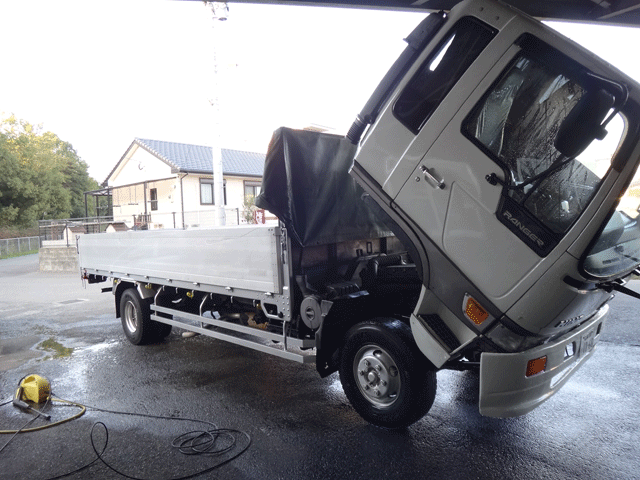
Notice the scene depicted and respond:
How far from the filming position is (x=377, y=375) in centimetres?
387

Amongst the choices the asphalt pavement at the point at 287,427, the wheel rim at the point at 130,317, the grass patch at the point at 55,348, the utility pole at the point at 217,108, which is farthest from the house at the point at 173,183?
the asphalt pavement at the point at 287,427

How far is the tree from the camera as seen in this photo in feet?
115

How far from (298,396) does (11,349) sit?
5557mm

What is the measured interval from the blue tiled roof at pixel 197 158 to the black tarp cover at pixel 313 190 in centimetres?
2152

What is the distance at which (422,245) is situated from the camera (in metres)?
3.33

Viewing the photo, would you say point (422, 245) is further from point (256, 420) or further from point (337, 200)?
point (256, 420)

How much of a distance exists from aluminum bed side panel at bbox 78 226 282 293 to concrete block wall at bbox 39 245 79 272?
1512 centimetres

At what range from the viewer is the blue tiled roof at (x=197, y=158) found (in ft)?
86.9

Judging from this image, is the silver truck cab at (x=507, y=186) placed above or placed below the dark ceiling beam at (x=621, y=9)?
below

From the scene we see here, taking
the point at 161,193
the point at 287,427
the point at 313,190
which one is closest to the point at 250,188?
the point at 161,193

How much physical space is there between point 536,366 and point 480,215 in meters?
1.15

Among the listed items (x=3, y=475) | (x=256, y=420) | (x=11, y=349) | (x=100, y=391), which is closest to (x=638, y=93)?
(x=256, y=420)

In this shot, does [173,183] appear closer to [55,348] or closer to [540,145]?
[55,348]

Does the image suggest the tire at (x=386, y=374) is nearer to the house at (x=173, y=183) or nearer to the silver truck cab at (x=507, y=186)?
the silver truck cab at (x=507, y=186)
